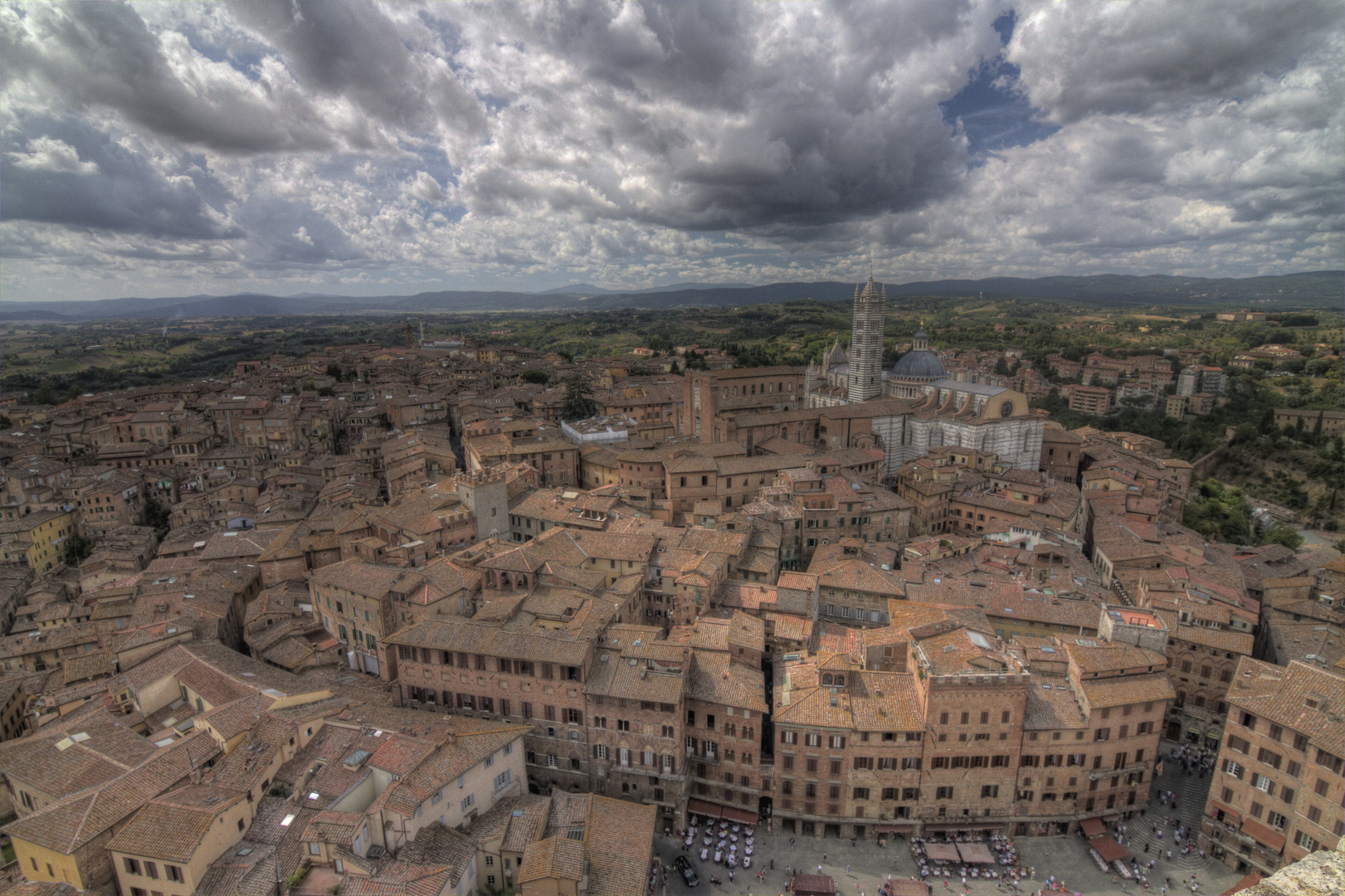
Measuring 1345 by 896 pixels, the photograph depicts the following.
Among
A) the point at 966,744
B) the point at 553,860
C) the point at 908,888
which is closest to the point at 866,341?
the point at 966,744

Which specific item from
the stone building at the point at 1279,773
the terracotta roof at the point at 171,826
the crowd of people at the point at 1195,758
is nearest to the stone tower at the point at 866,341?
the crowd of people at the point at 1195,758

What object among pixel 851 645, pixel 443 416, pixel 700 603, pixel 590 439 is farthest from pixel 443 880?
pixel 443 416

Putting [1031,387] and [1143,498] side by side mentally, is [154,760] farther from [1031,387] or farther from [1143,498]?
[1031,387]

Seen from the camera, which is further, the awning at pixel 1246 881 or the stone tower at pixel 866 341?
the stone tower at pixel 866 341

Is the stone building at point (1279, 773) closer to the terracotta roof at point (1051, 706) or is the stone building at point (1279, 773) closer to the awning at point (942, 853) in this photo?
the terracotta roof at point (1051, 706)

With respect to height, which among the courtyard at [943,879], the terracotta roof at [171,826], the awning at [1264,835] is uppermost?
the terracotta roof at [171,826]

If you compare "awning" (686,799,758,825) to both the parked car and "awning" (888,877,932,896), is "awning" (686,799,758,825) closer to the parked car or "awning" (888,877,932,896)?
the parked car

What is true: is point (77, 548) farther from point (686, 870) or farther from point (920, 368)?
point (920, 368)
